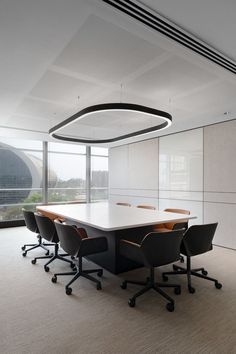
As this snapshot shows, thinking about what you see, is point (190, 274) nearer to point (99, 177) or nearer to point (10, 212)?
point (10, 212)

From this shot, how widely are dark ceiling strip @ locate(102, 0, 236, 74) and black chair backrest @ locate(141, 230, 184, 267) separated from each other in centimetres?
196

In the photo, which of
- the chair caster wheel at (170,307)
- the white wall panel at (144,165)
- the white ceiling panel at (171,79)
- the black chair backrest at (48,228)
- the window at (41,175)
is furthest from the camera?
the window at (41,175)

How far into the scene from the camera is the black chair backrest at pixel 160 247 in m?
2.44

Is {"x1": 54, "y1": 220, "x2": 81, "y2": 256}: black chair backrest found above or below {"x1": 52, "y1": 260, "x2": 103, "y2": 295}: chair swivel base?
above

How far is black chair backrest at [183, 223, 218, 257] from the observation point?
278 cm

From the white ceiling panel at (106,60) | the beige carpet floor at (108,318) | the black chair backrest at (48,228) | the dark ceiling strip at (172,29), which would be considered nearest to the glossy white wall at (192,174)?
the white ceiling panel at (106,60)

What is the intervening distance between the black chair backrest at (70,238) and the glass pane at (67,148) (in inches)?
205

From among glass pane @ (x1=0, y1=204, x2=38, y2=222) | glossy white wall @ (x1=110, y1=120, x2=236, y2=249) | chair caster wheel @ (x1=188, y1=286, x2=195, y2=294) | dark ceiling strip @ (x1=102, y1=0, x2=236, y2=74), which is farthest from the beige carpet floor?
glass pane @ (x1=0, y1=204, x2=38, y2=222)

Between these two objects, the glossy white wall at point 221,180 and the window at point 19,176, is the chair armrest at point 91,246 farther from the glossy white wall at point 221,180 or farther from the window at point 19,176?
the window at point 19,176

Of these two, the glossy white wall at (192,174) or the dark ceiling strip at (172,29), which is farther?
the glossy white wall at (192,174)

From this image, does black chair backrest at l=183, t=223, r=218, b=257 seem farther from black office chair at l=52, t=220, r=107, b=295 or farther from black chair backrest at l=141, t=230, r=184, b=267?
black office chair at l=52, t=220, r=107, b=295

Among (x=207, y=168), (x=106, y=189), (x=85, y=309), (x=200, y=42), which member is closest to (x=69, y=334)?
(x=85, y=309)

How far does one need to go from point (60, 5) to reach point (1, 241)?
4.90 m

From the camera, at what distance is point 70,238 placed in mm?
2850
